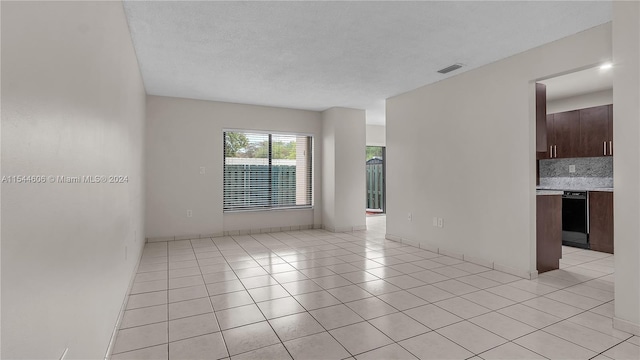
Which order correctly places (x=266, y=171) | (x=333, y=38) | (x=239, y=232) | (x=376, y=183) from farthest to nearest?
(x=376, y=183), (x=266, y=171), (x=239, y=232), (x=333, y=38)

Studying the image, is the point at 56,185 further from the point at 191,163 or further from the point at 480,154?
the point at 191,163

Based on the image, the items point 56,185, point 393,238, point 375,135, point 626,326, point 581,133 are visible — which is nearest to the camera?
point 56,185

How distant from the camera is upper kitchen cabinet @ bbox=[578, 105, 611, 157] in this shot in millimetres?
5027

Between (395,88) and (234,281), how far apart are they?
12.0ft

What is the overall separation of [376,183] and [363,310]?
7.30 meters

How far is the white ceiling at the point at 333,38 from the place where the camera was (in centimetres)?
261

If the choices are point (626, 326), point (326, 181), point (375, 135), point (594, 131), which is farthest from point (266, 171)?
point (594, 131)

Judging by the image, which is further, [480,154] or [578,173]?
Answer: [578,173]

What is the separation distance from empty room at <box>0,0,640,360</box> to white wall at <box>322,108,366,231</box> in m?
0.04

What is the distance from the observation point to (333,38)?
10.3 feet

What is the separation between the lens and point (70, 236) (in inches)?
47.7

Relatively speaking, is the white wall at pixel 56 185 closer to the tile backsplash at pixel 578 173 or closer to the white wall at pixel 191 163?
the white wall at pixel 191 163

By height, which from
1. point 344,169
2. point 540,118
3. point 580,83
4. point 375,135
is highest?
point 580,83

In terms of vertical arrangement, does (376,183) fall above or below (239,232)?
above
